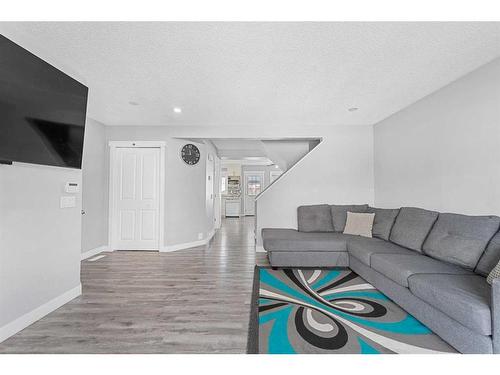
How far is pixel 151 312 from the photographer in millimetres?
2123

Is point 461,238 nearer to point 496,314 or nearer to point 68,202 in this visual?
point 496,314

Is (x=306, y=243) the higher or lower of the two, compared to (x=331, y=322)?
higher

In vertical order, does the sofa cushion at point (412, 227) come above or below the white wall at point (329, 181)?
below

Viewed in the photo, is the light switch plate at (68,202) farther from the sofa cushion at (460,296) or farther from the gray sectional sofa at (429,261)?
the sofa cushion at (460,296)

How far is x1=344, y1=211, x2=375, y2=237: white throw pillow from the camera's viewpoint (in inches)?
136

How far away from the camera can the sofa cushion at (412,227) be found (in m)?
2.55

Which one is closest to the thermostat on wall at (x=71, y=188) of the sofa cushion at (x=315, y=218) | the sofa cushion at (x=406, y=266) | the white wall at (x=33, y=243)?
the white wall at (x=33, y=243)

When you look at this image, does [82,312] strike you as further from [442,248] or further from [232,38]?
[442,248]

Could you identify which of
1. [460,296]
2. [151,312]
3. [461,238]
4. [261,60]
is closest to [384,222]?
[461,238]

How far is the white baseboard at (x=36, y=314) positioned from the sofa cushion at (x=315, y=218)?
3.18 metres

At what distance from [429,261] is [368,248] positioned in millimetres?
622

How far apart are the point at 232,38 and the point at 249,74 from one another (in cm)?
57

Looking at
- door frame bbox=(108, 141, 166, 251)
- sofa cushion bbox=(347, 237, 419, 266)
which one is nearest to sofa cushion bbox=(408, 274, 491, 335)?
sofa cushion bbox=(347, 237, 419, 266)
